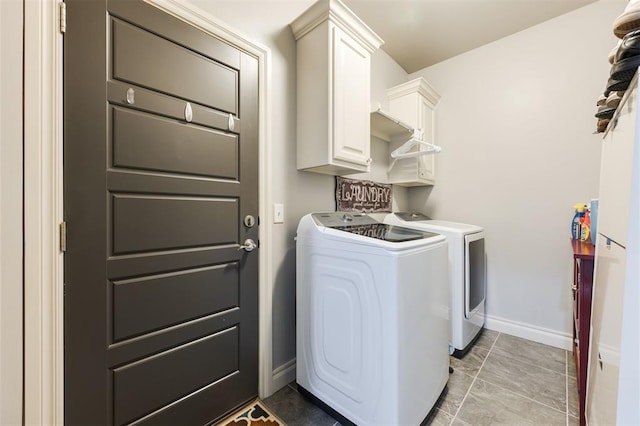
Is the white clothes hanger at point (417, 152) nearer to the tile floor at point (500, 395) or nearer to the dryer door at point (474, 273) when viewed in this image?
the dryer door at point (474, 273)

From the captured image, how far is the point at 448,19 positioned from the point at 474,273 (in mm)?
2223

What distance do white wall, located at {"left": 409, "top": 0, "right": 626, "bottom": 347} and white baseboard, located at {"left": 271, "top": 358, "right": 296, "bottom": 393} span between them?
203cm

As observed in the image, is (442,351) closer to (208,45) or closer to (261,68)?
(261,68)

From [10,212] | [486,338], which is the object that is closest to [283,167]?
[10,212]

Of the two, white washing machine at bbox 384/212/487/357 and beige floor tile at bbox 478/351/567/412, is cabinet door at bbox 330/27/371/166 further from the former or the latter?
beige floor tile at bbox 478/351/567/412

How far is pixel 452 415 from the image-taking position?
140 centimetres

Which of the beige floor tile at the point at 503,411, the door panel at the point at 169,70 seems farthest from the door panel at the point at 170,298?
the beige floor tile at the point at 503,411

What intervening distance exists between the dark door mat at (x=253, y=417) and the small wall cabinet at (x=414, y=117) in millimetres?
2202

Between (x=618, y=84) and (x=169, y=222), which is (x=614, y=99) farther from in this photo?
(x=169, y=222)

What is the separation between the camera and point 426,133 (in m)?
2.63

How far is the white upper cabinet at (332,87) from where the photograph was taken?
5.13ft

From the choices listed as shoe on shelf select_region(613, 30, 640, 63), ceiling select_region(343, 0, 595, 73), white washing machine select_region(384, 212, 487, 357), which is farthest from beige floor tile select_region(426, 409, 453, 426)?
ceiling select_region(343, 0, 595, 73)

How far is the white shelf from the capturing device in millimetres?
2098

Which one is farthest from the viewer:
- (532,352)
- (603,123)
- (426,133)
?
(426,133)
